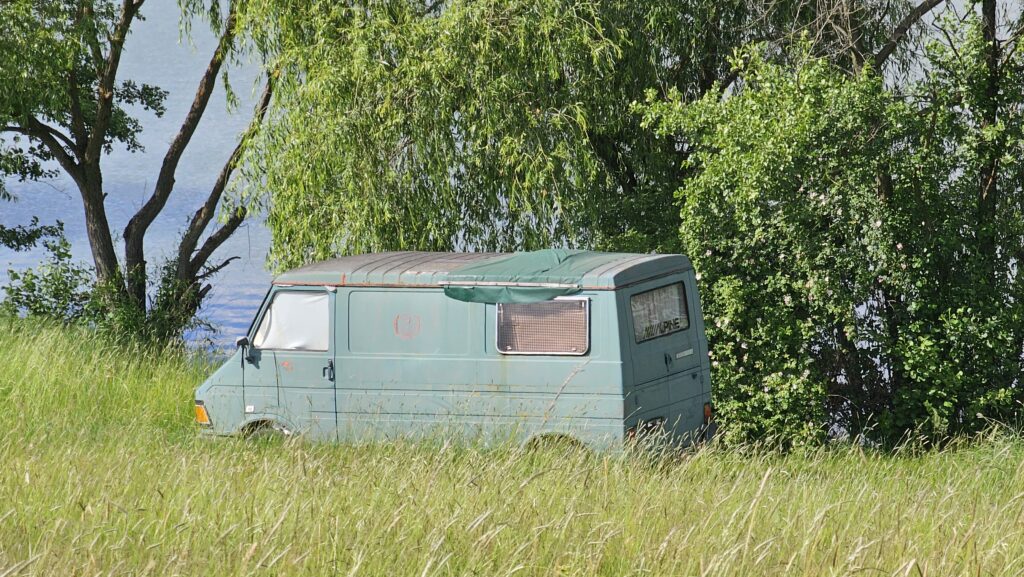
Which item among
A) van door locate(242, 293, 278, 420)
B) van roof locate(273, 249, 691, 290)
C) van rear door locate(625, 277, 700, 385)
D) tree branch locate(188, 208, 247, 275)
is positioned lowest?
van door locate(242, 293, 278, 420)

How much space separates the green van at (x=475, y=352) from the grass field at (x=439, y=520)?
58.6 inches

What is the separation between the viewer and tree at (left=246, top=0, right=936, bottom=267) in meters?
13.9

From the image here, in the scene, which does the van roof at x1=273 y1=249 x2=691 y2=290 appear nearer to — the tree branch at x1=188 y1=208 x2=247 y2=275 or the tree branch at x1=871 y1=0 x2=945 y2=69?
the tree branch at x1=871 y1=0 x2=945 y2=69

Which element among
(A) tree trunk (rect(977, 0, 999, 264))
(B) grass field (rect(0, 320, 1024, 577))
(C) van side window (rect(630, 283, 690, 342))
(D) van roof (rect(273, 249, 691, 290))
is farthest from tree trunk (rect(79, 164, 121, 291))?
(A) tree trunk (rect(977, 0, 999, 264))

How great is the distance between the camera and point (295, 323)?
32.9 ft

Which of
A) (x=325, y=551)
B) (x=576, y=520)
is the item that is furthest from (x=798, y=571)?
(x=325, y=551)

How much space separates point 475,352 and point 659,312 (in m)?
1.64

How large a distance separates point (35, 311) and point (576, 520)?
1715 centimetres

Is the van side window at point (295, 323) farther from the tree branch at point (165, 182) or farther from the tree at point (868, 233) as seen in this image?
the tree branch at point (165, 182)

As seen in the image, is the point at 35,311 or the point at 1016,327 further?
the point at 35,311

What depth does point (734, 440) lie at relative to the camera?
40.9 ft

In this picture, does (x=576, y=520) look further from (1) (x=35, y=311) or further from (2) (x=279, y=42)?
(1) (x=35, y=311)

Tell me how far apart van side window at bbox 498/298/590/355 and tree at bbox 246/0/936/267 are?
4.60 m

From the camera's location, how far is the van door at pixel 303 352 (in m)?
9.86
